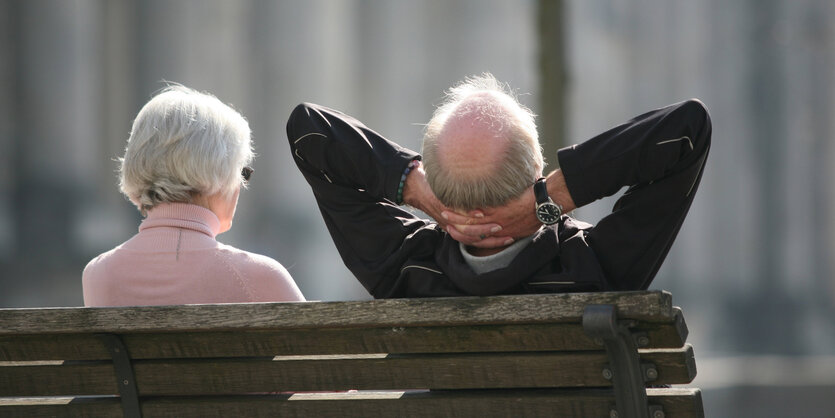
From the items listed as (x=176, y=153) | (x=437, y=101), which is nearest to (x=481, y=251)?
(x=176, y=153)

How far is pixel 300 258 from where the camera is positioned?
5582 millimetres

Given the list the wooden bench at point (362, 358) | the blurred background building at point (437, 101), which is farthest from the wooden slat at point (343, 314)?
the blurred background building at point (437, 101)

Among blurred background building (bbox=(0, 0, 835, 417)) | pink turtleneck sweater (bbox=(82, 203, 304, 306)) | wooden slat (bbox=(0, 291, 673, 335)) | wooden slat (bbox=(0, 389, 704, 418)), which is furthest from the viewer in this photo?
blurred background building (bbox=(0, 0, 835, 417))

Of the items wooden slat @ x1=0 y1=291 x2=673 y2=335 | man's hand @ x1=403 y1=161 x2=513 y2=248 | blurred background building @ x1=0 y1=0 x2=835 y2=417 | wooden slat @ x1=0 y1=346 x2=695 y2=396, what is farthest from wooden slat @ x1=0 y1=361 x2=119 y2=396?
blurred background building @ x1=0 y1=0 x2=835 y2=417

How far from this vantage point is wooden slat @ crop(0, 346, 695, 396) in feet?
5.80

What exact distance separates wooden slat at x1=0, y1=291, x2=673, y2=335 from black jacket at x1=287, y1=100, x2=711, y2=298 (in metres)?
0.24

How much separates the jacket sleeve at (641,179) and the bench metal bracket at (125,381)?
2.91 ft

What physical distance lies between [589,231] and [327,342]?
0.57 m

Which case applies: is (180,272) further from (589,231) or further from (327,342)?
(589,231)

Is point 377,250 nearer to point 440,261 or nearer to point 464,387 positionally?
point 440,261

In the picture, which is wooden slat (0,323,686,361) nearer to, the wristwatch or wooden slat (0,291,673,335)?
wooden slat (0,291,673,335)

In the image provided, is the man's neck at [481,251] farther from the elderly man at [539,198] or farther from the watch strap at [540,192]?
the watch strap at [540,192]

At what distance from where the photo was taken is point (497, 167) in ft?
6.61

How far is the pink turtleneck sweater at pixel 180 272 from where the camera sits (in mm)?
2371
